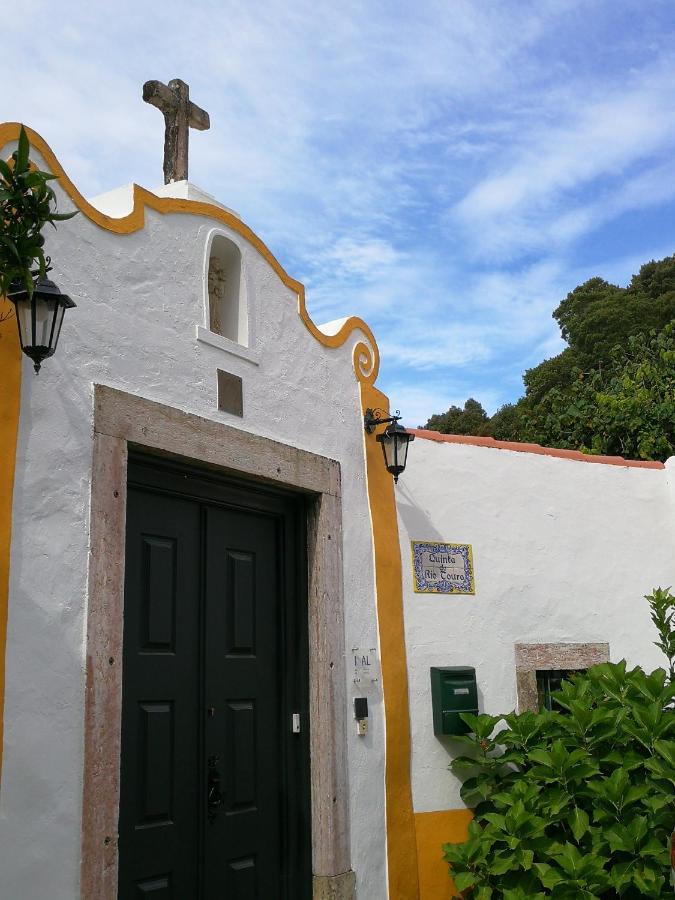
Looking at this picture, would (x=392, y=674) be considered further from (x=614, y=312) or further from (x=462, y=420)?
(x=462, y=420)

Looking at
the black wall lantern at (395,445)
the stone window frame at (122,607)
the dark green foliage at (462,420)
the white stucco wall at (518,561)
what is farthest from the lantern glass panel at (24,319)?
the dark green foliage at (462,420)

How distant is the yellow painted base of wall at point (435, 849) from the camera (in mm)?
5039

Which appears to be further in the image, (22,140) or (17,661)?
(17,661)

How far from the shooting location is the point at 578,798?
15.6 feet

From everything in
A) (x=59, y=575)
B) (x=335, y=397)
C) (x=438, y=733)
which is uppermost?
(x=335, y=397)

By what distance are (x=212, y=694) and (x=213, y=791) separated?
42cm

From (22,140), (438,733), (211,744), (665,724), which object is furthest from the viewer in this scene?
(438,733)

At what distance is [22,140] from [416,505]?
11.1 ft

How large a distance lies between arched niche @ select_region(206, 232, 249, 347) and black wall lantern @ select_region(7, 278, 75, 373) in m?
1.42

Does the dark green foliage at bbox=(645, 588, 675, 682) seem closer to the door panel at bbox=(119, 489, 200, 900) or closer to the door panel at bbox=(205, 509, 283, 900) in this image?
the door panel at bbox=(205, 509, 283, 900)

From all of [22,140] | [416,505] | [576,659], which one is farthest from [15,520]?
[576,659]

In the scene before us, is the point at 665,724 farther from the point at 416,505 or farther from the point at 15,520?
the point at 15,520

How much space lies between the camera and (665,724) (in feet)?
15.4

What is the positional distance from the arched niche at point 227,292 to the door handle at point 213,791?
200 centimetres
